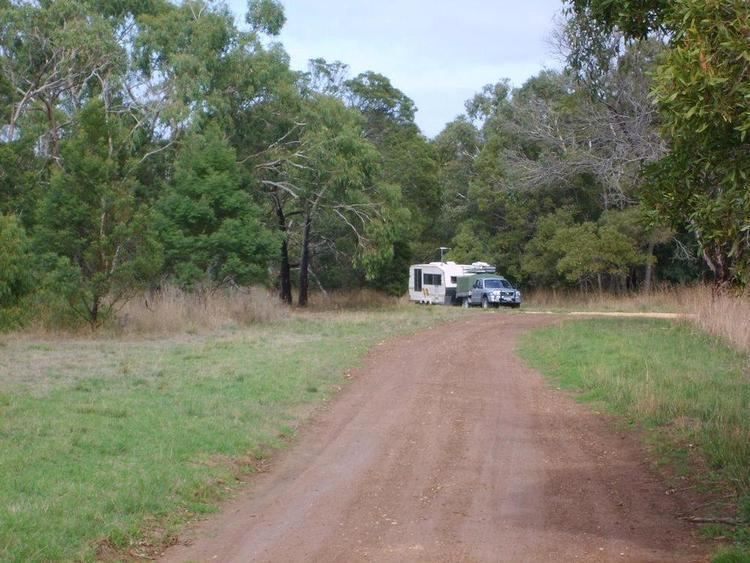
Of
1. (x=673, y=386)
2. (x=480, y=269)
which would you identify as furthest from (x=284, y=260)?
(x=673, y=386)

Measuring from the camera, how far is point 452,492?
9.16m

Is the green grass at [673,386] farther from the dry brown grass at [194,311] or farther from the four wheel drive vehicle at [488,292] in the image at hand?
the four wheel drive vehicle at [488,292]

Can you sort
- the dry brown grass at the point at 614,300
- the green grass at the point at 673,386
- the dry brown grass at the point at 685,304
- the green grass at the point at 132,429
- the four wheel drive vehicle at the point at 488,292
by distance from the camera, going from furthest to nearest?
the four wheel drive vehicle at the point at 488,292, the dry brown grass at the point at 614,300, the dry brown grass at the point at 685,304, the green grass at the point at 673,386, the green grass at the point at 132,429

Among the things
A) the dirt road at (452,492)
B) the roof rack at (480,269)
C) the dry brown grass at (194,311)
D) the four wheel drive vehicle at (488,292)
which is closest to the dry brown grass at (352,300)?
the four wheel drive vehicle at (488,292)

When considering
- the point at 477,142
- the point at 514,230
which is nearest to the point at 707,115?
the point at 514,230

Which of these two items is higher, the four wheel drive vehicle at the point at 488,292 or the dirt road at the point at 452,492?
the four wheel drive vehicle at the point at 488,292

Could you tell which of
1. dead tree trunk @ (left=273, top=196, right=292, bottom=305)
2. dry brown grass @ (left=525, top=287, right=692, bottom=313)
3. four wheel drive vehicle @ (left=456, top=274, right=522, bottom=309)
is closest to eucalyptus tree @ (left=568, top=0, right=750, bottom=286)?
dry brown grass @ (left=525, top=287, right=692, bottom=313)

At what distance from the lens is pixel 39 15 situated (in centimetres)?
3694

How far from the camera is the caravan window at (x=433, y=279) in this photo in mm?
48781

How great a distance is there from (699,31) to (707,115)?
740mm

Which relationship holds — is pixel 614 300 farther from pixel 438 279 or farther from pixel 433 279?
pixel 433 279

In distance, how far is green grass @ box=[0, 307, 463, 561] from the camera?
7.58 m

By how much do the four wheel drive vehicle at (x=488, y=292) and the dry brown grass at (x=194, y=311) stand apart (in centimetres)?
1474

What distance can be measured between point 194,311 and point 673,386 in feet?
55.2
